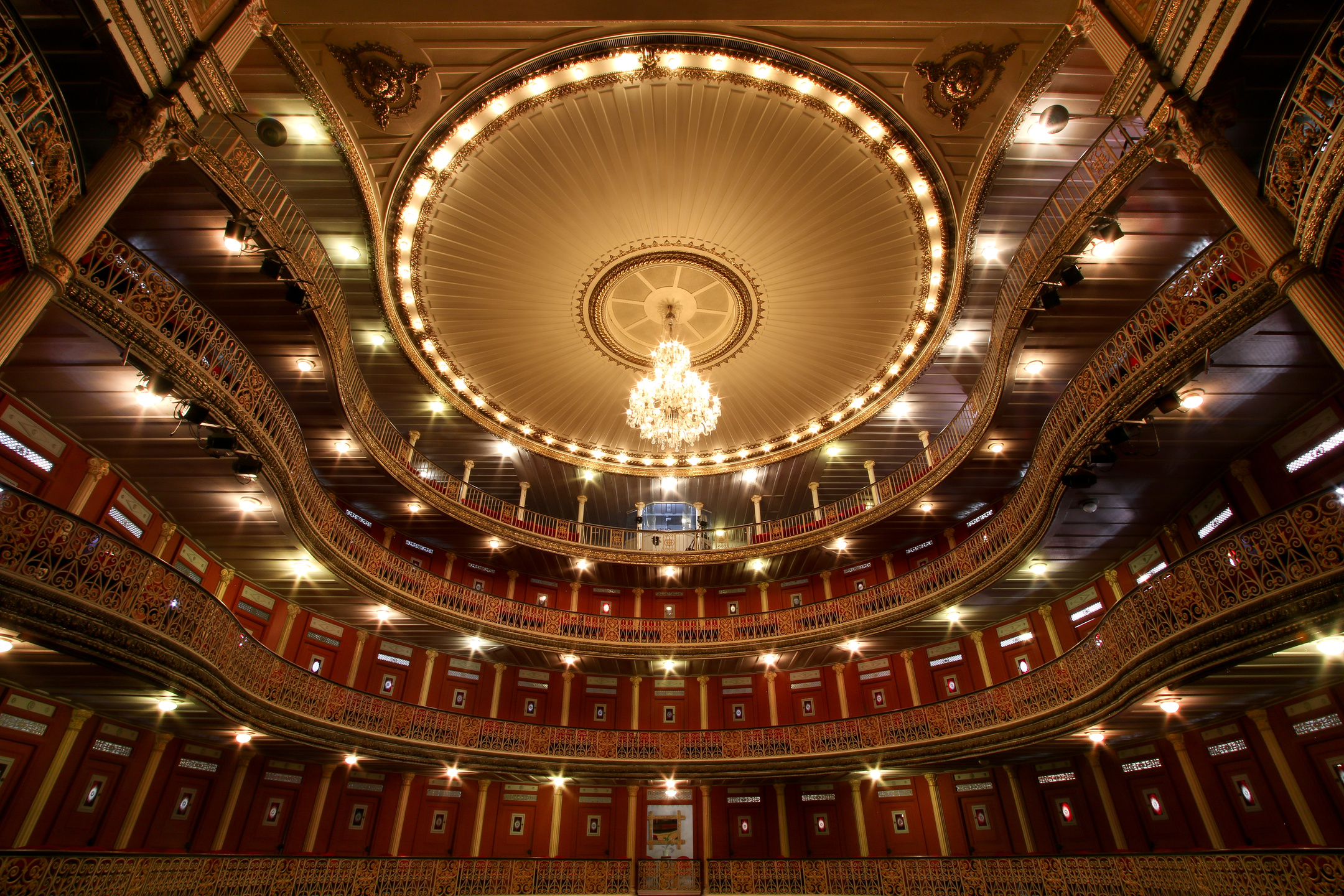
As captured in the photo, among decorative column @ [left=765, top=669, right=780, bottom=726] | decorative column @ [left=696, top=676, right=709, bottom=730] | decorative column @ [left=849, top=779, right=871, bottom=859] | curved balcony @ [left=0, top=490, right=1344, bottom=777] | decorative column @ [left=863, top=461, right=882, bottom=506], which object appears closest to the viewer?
curved balcony @ [left=0, top=490, right=1344, bottom=777]

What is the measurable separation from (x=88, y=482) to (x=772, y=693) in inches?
650

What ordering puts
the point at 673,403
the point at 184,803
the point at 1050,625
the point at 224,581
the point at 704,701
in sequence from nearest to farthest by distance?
the point at 184,803 < the point at 673,403 < the point at 224,581 < the point at 1050,625 < the point at 704,701

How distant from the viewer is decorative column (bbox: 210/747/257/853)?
12805mm

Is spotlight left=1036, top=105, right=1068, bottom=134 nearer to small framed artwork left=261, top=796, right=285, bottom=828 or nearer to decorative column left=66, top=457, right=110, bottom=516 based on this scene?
decorative column left=66, top=457, right=110, bottom=516

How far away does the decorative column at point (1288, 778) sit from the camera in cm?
974

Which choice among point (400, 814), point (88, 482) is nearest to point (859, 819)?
point (400, 814)

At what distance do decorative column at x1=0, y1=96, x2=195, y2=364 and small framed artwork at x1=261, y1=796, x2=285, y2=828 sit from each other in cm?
1241

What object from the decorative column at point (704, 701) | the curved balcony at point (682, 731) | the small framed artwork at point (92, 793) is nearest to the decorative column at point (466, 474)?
the curved balcony at point (682, 731)

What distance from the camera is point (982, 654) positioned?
643 inches

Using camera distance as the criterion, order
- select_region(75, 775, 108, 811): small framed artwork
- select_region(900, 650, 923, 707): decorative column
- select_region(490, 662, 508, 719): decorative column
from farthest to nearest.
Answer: select_region(490, 662, 508, 719): decorative column < select_region(900, 650, 923, 707): decorative column < select_region(75, 775, 108, 811): small framed artwork

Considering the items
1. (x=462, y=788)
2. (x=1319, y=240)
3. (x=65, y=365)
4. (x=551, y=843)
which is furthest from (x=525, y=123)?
(x=551, y=843)

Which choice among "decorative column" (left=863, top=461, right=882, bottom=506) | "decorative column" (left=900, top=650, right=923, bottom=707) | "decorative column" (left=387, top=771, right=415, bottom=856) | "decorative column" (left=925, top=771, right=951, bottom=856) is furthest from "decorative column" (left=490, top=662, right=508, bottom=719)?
"decorative column" (left=863, top=461, right=882, bottom=506)

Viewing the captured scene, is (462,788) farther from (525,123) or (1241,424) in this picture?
(1241,424)

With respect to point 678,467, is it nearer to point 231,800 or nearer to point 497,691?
point 497,691
